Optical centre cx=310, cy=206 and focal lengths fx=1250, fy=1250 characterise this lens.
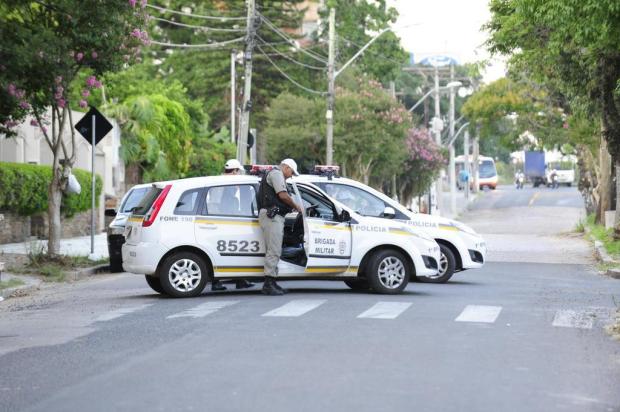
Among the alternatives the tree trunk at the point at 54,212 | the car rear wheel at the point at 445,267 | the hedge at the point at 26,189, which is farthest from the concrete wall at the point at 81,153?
the car rear wheel at the point at 445,267

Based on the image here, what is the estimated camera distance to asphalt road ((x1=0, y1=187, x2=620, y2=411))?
8844 mm

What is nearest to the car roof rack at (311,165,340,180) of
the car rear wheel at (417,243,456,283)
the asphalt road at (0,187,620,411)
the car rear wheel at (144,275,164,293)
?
the asphalt road at (0,187,620,411)

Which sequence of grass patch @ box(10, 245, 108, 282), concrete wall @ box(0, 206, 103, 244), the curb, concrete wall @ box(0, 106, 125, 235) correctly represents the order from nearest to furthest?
1. the curb
2. grass patch @ box(10, 245, 108, 282)
3. concrete wall @ box(0, 206, 103, 244)
4. concrete wall @ box(0, 106, 125, 235)

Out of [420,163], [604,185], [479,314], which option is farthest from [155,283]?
[420,163]

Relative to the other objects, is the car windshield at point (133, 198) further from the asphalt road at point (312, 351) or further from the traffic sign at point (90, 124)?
the asphalt road at point (312, 351)

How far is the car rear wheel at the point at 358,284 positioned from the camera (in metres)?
17.6

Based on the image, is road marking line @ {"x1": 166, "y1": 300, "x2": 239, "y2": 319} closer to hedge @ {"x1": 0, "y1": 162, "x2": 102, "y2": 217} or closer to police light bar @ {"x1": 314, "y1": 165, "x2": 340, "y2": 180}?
police light bar @ {"x1": 314, "y1": 165, "x2": 340, "y2": 180}

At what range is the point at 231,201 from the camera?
16.5 m

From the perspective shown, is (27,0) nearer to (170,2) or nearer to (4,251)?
(4,251)

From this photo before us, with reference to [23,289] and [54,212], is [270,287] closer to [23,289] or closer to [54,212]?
[23,289]

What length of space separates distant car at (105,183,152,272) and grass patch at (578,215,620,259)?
10.6 meters

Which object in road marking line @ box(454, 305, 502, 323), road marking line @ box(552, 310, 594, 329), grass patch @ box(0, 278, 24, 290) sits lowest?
road marking line @ box(552, 310, 594, 329)

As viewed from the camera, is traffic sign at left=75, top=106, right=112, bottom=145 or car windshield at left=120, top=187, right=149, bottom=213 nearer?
car windshield at left=120, top=187, right=149, bottom=213

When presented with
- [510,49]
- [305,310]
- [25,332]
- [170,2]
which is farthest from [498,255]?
[170,2]
